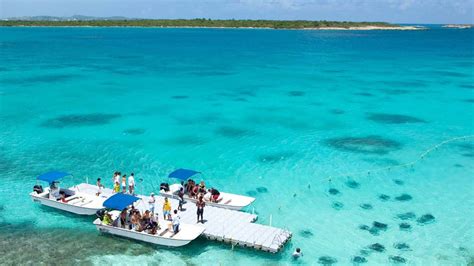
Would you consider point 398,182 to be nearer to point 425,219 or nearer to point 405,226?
point 425,219

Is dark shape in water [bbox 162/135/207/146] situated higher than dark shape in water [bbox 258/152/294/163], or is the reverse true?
dark shape in water [bbox 162/135/207/146]

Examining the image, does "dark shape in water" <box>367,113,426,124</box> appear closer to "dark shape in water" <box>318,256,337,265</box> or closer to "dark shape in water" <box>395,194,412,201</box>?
"dark shape in water" <box>395,194,412,201</box>

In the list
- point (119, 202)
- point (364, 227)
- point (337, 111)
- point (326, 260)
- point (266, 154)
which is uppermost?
point (119, 202)

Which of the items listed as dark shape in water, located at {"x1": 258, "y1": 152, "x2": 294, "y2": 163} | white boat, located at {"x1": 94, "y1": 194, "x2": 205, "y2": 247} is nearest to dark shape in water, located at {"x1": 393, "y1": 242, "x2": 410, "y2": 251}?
white boat, located at {"x1": 94, "y1": 194, "x2": 205, "y2": 247}

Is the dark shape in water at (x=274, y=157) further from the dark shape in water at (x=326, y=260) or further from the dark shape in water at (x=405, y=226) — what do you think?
the dark shape in water at (x=326, y=260)

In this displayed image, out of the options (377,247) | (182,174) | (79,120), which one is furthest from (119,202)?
(79,120)

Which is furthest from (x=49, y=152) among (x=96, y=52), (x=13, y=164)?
(x=96, y=52)

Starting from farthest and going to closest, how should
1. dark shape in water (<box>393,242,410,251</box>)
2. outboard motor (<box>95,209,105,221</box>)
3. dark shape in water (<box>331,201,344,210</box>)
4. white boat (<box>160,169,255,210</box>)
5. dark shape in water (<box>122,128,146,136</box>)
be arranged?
dark shape in water (<box>122,128,146,136</box>) → dark shape in water (<box>331,201,344,210</box>) → white boat (<box>160,169,255,210</box>) → outboard motor (<box>95,209,105,221</box>) → dark shape in water (<box>393,242,410,251</box>)
